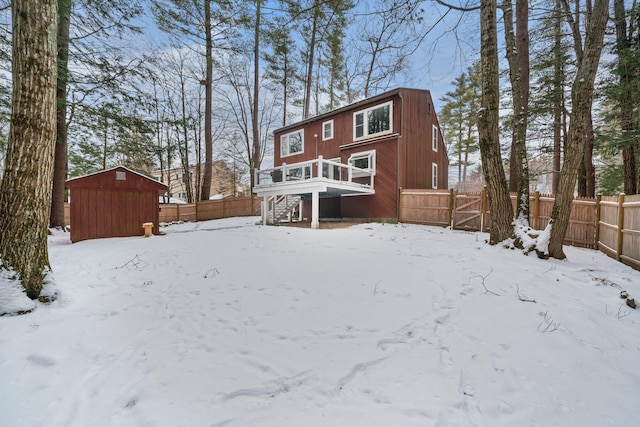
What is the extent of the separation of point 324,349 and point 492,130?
19.0 ft

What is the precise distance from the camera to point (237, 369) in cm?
197

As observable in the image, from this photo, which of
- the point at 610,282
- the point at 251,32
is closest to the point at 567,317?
the point at 610,282

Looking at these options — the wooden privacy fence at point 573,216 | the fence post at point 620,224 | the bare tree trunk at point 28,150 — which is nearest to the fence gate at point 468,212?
the wooden privacy fence at point 573,216

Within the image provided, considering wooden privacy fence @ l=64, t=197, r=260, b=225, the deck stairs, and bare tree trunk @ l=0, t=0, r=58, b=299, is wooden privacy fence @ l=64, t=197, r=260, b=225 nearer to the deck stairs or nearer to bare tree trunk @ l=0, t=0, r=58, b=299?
the deck stairs

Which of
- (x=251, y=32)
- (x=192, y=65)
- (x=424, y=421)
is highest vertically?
(x=251, y=32)

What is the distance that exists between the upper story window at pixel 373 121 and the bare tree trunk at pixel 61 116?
10351mm

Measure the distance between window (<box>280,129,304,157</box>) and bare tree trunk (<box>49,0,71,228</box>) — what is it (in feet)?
31.9

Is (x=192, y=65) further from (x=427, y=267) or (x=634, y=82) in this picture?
(x=634, y=82)

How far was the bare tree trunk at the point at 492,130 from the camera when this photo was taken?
5523 millimetres

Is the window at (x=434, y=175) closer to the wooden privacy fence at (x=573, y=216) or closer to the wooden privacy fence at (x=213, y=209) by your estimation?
the wooden privacy fence at (x=573, y=216)

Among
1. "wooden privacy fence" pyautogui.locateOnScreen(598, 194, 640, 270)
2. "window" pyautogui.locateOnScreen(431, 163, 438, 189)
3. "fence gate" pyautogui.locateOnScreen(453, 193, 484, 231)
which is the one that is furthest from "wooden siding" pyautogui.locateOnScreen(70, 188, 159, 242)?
"window" pyautogui.locateOnScreen(431, 163, 438, 189)

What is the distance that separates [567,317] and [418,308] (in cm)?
156

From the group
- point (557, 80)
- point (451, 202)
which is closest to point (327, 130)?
point (451, 202)

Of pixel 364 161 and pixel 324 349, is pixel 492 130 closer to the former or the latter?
pixel 324 349
